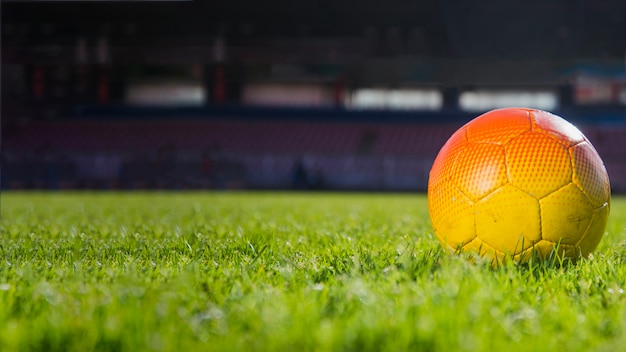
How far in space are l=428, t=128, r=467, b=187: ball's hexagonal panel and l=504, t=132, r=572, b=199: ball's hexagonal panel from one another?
233mm

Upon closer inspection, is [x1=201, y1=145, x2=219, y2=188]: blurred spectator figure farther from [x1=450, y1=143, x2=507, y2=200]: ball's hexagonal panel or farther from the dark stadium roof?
[x1=450, y1=143, x2=507, y2=200]: ball's hexagonal panel

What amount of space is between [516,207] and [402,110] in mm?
24295

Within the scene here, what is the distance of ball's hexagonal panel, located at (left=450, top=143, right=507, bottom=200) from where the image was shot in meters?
2.38

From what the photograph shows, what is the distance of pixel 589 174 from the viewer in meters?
2.46

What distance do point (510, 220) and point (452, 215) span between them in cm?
24

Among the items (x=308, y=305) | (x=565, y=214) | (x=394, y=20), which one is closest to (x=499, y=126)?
(x=565, y=214)

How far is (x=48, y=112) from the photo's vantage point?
2630 cm

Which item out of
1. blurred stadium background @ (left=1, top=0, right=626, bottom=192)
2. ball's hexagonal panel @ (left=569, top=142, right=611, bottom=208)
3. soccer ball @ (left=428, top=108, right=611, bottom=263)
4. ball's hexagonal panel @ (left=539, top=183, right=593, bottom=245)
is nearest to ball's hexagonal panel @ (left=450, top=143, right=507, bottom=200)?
soccer ball @ (left=428, top=108, right=611, bottom=263)

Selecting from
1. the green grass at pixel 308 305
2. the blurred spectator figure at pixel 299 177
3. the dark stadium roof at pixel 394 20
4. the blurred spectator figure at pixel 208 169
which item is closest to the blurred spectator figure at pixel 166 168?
the blurred spectator figure at pixel 208 169

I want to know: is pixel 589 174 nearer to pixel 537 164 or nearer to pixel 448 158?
pixel 537 164

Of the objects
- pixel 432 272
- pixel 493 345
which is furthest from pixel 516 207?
pixel 493 345

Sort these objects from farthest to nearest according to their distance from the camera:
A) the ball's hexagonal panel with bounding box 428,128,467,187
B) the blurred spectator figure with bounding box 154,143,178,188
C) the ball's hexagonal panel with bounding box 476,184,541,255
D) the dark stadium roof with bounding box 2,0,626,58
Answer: the dark stadium roof with bounding box 2,0,626,58
the blurred spectator figure with bounding box 154,143,178,188
the ball's hexagonal panel with bounding box 428,128,467,187
the ball's hexagonal panel with bounding box 476,184,541,255

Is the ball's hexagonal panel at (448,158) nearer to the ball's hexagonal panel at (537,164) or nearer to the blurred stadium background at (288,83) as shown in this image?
the ball's hexagonal panel at (537,164)

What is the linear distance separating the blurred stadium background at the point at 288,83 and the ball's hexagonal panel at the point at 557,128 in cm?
1891
